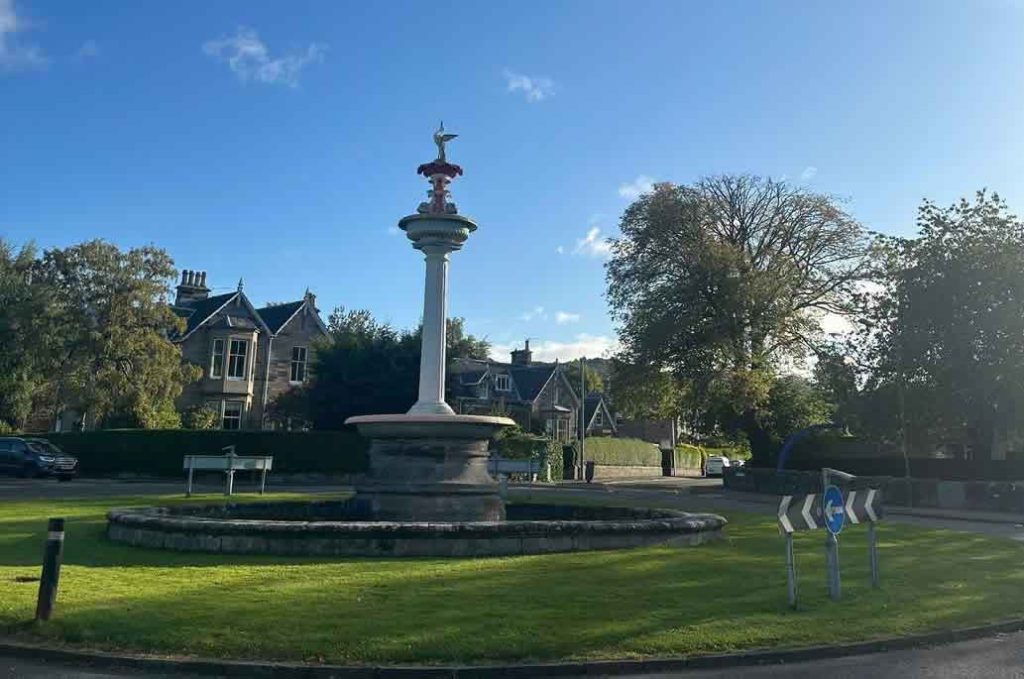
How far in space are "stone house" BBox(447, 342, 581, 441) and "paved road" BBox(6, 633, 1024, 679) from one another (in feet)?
187

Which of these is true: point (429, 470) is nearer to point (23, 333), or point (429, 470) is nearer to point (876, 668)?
point (876, 668)

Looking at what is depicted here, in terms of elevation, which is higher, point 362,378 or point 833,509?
point 362,378

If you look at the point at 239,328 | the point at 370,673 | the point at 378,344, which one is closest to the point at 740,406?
the point at 378,344

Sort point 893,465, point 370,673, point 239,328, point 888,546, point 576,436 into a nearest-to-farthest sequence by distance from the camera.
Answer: point 370,673 < point 888,546 < point 893,465 < point 239,328 < point 576,436

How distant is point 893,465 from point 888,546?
92.2 feet

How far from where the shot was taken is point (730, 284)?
4266 cm

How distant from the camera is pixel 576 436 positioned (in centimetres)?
7700

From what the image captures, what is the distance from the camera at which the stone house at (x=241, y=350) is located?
53719 millimetres

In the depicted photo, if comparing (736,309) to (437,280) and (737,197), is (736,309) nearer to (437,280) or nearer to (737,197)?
(737,197)

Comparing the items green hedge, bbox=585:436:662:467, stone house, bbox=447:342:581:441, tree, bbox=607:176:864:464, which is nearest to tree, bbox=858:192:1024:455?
tree, bbox=607:176:864:464

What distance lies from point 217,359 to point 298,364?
256 inches

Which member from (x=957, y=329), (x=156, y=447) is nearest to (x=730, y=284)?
(x=957, y=329)

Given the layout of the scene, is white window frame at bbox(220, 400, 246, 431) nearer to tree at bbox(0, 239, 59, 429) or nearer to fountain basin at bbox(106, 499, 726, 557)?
tree at bbox(0, 239, 59, 429)

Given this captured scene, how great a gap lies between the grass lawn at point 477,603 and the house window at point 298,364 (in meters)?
44.9
